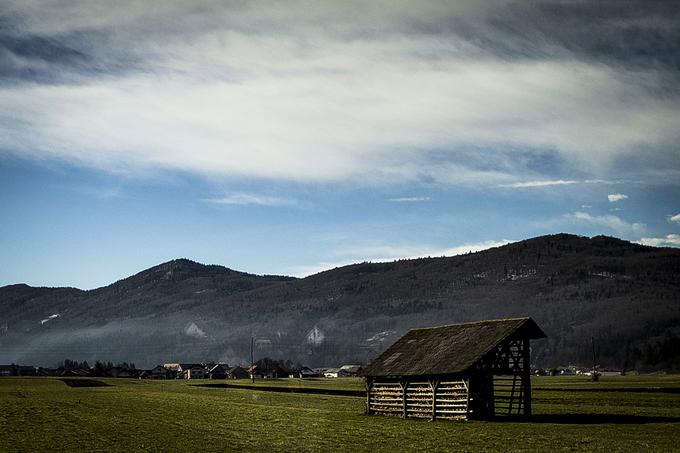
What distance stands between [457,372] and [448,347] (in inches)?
189

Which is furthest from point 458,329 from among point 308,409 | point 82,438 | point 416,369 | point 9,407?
point 9,407

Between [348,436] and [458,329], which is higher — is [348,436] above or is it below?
below

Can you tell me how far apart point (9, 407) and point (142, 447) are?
1240 inches

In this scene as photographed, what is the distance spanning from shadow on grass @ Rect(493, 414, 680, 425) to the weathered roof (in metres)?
4.77

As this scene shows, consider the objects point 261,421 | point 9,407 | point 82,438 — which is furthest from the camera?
point 9,407

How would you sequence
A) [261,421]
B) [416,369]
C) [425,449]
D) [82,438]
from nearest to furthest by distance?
1. [425,449]
2. [82,438]
3. [261,421]
4. [416,369]

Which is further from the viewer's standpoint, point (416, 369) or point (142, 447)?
point (416, 369)

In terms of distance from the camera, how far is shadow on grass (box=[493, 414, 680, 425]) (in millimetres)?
48875

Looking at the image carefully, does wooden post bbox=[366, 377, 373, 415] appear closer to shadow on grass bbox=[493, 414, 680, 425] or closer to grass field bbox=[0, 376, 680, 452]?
grass field bbox=[0, 376, 680, 452]

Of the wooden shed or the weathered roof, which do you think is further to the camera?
the weathered roof

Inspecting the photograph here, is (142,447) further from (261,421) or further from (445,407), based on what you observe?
(445,407)

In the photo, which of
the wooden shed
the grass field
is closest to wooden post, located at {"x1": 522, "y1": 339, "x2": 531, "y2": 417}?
the wooden shed

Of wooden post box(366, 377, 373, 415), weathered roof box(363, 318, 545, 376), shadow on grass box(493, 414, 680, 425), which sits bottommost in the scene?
shadow on grass box(493, 414, 680, 425)

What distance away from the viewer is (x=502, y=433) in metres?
41.8
